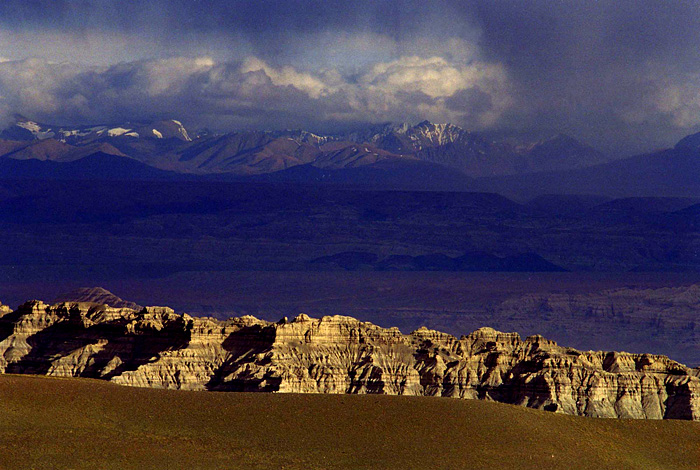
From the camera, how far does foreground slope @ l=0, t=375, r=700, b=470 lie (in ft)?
320

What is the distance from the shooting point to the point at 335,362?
15275 cm

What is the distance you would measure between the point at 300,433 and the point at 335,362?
47.9 m

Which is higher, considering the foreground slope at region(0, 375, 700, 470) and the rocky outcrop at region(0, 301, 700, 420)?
the rocky outcrop at region(0, 301, 700, 420)

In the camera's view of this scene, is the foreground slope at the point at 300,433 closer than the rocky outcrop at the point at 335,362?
Yes

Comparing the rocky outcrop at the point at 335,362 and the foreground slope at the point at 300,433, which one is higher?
the rocky outcrop at the point at 335,362

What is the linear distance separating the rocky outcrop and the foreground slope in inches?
894

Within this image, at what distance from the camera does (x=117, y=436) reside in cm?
10150

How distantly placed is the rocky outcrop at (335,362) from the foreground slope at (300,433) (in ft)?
74.5

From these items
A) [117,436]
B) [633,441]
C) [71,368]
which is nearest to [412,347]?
[71,368]

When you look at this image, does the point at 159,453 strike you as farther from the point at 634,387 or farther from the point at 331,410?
the point at 634,387

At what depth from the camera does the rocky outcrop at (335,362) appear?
143 meters

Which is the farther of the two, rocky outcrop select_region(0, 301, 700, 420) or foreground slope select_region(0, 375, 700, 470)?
rocky outcrop select_region(0, 301, 700, 420)

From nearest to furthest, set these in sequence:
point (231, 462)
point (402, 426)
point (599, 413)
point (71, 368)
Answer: point (231, 462) → point (402, 426) → point (599, 413) → point (71, 368)

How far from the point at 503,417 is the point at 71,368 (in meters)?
60.1
